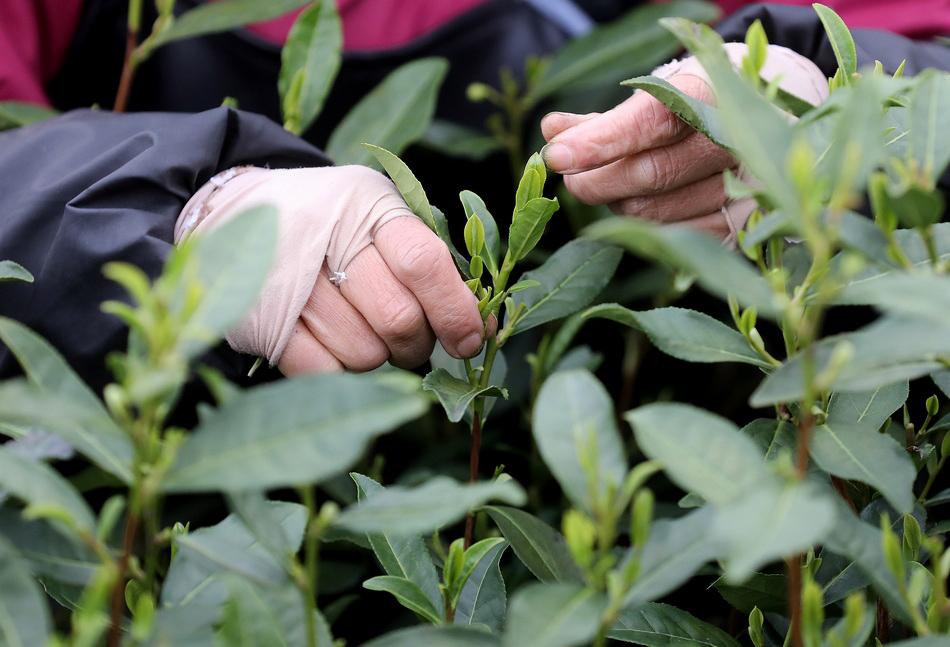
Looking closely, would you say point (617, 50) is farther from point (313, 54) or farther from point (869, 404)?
point (869, 404)

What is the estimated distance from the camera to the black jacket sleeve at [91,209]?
0.88 metres

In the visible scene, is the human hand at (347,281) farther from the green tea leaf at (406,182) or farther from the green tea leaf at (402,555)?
the green tea leaf at (402,555)

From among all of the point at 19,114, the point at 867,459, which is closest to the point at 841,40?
the point at 867,459

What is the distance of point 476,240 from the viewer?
29.8 inches

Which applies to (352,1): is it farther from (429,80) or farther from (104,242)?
(104,242)

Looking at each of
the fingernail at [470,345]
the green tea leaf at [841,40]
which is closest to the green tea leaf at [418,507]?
the fingernail at [470,345]

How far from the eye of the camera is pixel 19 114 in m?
1.13

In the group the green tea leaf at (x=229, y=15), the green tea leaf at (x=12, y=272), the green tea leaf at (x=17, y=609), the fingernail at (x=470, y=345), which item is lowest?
the fingernail at (x=470, y=345)

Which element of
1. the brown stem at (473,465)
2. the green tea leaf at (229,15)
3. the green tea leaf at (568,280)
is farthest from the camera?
the green tea leaf at (229,15)

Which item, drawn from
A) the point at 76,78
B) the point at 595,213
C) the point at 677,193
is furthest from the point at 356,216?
the point at 76,78

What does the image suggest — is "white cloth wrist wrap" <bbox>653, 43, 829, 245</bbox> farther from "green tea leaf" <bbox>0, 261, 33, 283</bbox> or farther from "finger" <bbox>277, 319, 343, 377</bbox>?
"green tea leaf" <bbox>0, 261, 33, 283</bbox>

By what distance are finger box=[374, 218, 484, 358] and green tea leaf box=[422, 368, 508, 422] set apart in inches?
2.8

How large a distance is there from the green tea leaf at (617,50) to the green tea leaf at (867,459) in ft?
2.93

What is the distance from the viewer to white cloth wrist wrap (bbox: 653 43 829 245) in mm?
989
